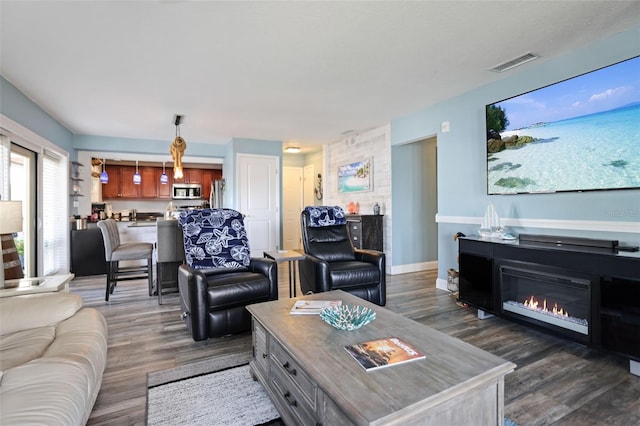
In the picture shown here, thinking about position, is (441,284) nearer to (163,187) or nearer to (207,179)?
(207,179)

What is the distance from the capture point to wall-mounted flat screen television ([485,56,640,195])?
94.9 inches

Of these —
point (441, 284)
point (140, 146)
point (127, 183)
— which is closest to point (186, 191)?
point (127, 183)

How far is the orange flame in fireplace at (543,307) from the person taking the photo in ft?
8.41

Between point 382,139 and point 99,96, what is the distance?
4.06 metres

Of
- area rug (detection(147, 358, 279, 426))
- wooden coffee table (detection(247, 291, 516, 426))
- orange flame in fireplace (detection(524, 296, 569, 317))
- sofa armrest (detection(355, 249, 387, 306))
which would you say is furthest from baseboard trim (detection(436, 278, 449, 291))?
area rug (detection(147, 358, 279, 426))

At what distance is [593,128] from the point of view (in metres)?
2.59

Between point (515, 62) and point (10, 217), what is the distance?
4.43 m

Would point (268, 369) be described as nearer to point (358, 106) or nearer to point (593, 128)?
point (593, 128)

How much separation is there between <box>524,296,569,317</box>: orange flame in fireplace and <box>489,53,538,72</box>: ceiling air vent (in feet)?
7.16

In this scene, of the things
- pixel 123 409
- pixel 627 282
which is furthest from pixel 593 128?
pixel 123 409

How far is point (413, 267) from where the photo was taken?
212 inches

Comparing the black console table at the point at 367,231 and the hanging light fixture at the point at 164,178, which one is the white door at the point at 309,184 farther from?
the hanging light fixture at the point at 164,178

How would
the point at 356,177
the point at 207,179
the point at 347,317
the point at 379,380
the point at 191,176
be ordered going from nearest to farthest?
the point at 379,380, the point at 347,317, the point at 356,177, the point at 191,176, the point at 207,179

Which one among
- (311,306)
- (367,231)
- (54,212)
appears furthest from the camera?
(367,231)
